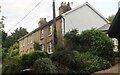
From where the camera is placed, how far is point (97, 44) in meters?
29.7

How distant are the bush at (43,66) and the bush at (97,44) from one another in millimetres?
5430

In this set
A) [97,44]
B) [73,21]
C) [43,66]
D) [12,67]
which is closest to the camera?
[43,66]

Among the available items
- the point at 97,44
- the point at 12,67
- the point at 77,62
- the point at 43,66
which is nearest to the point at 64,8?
the point at 97,44

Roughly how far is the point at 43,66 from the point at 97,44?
22.9 ft

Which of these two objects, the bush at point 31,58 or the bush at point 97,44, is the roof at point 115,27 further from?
the bush at point 97,44

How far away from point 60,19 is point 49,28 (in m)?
3.70

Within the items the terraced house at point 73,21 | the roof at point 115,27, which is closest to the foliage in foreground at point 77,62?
the roof at point 115,27

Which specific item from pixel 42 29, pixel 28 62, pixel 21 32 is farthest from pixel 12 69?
pixel 21 32

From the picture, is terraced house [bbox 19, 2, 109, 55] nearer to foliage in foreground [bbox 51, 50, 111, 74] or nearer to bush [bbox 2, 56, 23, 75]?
bush [bbox 2, 56, 23, 75]

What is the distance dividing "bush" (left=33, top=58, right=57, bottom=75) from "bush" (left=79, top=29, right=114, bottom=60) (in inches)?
214

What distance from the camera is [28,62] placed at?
27219mm

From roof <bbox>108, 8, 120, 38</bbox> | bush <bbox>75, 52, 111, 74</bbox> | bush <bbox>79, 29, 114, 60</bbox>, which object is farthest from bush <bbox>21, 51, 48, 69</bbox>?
roof <bbox>108, 8, 120, 38</bbox>

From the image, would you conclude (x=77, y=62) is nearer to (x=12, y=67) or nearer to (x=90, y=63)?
(x=90, y=63)

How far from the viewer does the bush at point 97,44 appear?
2912 centimetres
